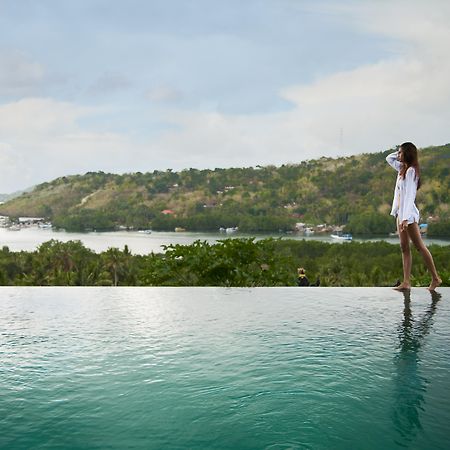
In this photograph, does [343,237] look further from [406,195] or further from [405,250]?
[406,195]

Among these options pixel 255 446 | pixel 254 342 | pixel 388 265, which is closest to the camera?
pixel 255 446

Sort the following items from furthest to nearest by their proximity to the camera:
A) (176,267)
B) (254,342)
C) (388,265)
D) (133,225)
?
1. (133,225)
2. (388,265)
3. (176,267)
4. (254,342)

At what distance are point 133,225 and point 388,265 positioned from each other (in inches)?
3209

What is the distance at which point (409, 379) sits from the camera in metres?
2.43

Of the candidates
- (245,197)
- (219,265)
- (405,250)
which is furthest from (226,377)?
(245,197)

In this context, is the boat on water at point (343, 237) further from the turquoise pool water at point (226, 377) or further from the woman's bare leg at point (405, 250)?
the turquoise pool water at point (226, 377)

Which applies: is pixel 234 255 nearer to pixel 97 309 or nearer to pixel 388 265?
pixel 97 309

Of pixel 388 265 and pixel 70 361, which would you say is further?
pixel 388 265

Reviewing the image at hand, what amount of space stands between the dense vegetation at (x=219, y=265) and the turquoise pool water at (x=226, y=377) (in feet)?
16.9

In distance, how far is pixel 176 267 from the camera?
9.60m

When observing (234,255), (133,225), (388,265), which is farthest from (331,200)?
(234,255)

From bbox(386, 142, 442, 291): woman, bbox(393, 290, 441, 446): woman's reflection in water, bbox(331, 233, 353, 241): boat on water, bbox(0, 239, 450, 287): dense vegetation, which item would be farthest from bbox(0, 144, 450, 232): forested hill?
bbox(393, 290, 441, 446): woman's reflection in water

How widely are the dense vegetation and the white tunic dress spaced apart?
5.00 m

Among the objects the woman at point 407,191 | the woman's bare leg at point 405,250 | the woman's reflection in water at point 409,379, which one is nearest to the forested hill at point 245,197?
the woman's bare leg at point 405,250
